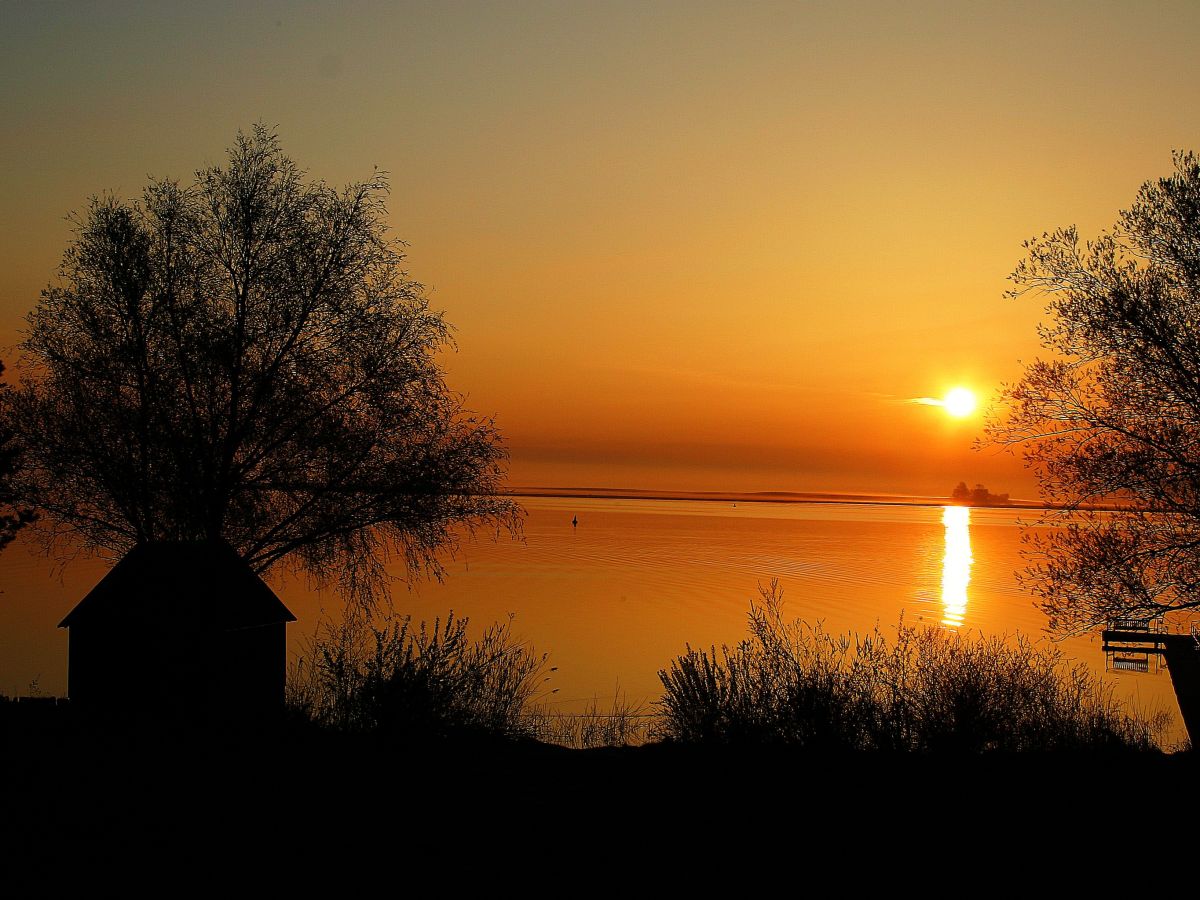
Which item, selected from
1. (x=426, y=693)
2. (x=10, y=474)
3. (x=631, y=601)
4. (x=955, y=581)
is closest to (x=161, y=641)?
(x=426, y=693)

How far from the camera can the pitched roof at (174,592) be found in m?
14.7

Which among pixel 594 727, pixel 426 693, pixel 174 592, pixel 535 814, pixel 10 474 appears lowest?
pixel 535 814

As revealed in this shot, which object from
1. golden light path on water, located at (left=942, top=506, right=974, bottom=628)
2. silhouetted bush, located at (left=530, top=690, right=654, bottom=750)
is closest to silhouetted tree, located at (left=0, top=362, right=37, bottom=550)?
silhouetted bush, located at (left=530, top=690, right=654, bottom=750)

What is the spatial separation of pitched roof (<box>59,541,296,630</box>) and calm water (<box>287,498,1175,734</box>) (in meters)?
15.7

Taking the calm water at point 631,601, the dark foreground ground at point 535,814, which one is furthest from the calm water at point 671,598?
the dark foreground ground at point 535,814

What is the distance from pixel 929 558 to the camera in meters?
97.3

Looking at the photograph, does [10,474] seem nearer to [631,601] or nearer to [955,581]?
[631,601]

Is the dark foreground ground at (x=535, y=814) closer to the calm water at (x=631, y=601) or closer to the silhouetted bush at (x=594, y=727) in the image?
the silhouetted bush at (x=594, y=727)

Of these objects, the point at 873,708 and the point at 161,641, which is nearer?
the point at 873,708

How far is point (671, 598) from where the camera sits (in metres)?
56.5

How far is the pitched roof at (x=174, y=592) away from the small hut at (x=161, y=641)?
0.05 ft

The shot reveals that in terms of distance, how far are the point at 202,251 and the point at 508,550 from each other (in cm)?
7089

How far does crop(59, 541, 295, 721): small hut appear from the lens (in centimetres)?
1456

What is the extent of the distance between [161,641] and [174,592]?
2.53 feet
